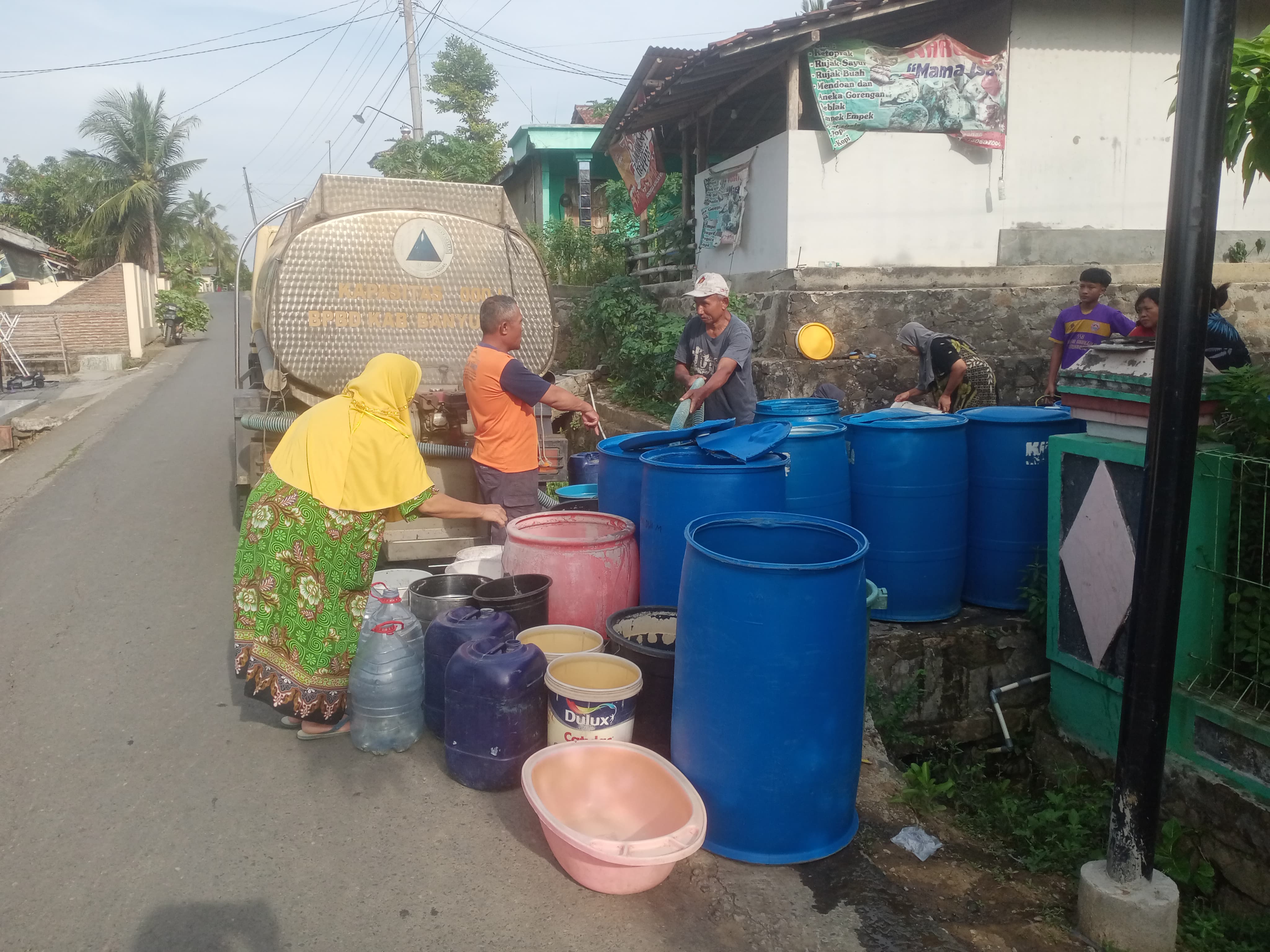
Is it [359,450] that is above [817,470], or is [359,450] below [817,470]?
above

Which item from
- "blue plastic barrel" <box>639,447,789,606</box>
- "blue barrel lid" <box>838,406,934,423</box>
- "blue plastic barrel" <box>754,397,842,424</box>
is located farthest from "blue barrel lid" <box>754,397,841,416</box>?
"blue plastic barrel" <box>639,447,789,606</box>

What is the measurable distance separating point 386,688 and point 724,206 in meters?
7.65

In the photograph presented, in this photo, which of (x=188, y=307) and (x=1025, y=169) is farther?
(x=188, y=307)

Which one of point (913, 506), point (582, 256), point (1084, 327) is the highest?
point (582, 256)

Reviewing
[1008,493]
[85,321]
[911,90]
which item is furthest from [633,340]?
[85,321]

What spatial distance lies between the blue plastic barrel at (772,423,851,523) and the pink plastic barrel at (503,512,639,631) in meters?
0.88

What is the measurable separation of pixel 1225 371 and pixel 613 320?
818cm

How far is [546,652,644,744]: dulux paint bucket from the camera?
10.6ft

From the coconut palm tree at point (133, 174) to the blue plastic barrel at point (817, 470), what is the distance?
40389 millimetres

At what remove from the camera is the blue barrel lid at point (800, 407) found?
204 inches

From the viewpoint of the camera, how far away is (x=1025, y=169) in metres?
9.11

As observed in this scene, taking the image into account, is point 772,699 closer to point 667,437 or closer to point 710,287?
point 667,437

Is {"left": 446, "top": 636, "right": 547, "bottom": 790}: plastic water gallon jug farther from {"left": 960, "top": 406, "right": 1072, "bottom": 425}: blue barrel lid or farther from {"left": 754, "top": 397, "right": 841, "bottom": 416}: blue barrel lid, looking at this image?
{"left": 960, "top": 406, "right": 1072, "bottom": 425}: blue barrel lid

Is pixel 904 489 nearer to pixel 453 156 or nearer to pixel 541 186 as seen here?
pixel 541 186
